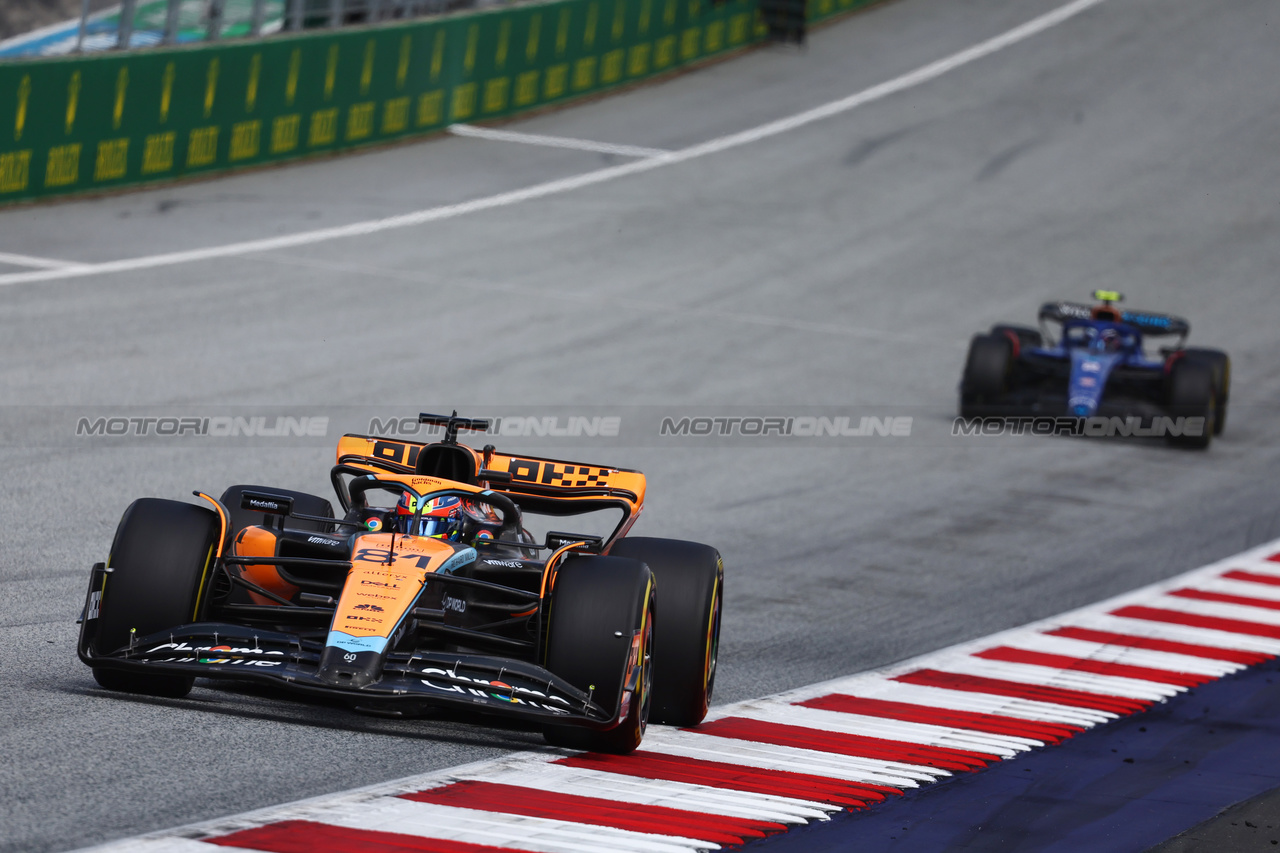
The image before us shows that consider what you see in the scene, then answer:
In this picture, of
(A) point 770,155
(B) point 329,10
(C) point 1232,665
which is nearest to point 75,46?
(B) point 329,10

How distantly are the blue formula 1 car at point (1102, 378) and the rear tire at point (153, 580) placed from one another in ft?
36.5

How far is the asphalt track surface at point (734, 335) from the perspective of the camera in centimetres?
729

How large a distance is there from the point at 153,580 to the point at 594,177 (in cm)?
2004

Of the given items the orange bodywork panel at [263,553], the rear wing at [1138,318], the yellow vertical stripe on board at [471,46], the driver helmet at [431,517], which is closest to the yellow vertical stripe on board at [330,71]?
the yellow vertical stripe on board at [471,46]

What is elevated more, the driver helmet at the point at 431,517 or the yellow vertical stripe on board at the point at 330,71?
the yellow vertical stripe on board at the point at 330,71

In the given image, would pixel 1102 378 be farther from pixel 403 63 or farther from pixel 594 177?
pixel 403 63

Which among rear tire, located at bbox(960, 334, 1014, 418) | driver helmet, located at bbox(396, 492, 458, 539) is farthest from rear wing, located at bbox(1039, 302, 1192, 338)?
driver helmet, located at bbox(396, 492, 458, 539)

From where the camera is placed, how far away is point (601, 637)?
6.62 m

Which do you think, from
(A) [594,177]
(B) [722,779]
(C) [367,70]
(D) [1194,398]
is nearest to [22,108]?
(C) [367,70]

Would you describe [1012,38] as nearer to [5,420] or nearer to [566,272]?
[566,272]

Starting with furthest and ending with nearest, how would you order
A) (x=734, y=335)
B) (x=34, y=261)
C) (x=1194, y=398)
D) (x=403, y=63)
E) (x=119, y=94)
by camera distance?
(x=403, y=63), (x=119, y=94), (x=734, y=335), (x=34, y=261), (x=1194, y=398)

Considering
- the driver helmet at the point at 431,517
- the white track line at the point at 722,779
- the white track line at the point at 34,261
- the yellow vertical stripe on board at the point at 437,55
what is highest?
the yellow vertical stripe on board at the point at 437,55

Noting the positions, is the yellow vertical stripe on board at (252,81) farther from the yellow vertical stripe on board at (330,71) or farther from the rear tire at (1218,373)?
the rear tire at (1218,373)

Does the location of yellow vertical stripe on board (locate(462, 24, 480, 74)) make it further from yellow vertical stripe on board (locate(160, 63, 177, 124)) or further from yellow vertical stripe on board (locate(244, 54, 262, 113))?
yellow vertical stripe on board (locate(160, 63, 177, 124))
